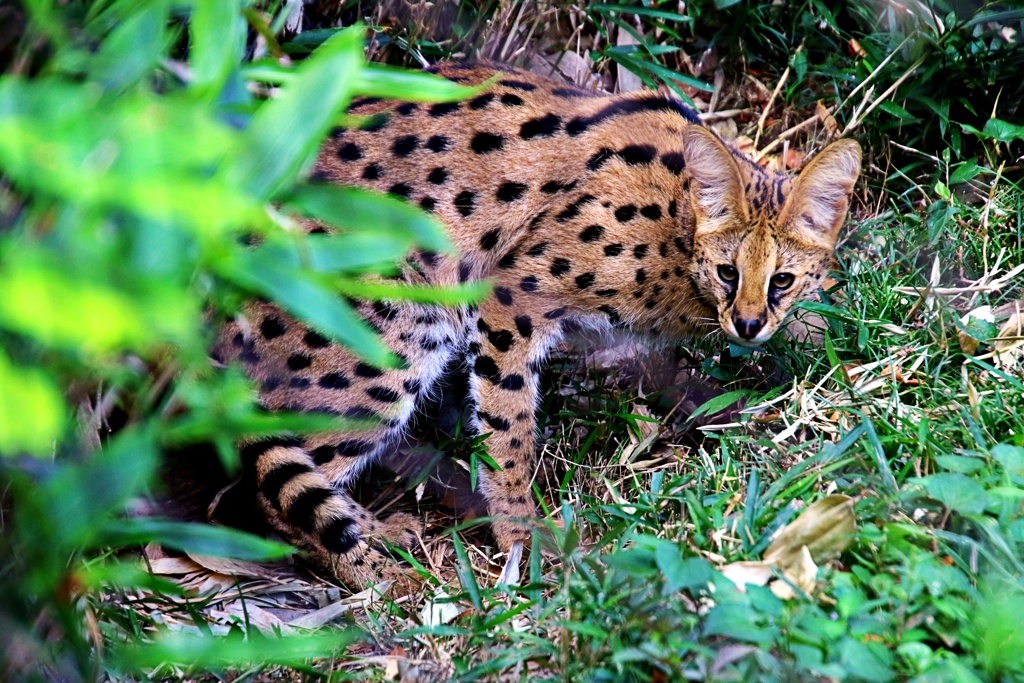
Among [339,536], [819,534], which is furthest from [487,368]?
[819,534]

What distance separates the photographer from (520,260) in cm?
395

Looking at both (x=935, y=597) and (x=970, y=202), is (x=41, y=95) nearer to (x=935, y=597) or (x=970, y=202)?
(x=935, y=597)

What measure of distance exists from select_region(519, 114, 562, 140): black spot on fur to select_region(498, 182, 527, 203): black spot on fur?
0.20 meters

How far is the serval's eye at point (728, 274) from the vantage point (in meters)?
3.71

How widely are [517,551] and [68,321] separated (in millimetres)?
2593

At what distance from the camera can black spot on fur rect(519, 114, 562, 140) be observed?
387cm

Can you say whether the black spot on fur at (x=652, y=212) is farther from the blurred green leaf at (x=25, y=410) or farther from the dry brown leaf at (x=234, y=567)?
the blurred green leaf at (x=25, y=410)

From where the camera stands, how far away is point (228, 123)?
1.81 metres

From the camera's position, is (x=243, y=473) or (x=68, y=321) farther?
(x=243, y=473)

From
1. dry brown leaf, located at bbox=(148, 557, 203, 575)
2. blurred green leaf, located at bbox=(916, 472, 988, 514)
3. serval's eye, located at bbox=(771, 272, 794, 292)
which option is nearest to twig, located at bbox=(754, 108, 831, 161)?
serval's eye, located at bbox=(771, 272, 794, 292)

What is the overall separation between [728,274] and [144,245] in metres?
2.77

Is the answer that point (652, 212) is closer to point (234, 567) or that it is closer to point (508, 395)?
point (508, 395)

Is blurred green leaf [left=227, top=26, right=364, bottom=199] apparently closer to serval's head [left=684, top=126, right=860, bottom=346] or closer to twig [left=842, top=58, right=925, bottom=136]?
serval's head [left=684, top=126, right=860, bottom=346]

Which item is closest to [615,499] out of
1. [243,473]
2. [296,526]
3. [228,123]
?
[296,526]
